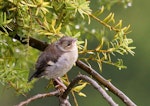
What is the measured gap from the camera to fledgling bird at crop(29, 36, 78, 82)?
1.95 m

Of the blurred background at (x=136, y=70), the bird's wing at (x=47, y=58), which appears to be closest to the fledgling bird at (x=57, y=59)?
the bird's wing at (x=47, y=58)

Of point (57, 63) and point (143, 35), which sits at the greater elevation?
point (57, 63)

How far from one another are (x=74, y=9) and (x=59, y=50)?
13 centimetres

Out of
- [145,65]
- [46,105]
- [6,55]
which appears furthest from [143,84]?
[6,55]

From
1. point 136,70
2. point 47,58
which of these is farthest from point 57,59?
point 136,70

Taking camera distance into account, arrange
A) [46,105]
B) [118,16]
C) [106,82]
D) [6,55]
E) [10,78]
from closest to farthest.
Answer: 1. [106,82]
2. [10,78]
3. [6,55]
4. [118,16]
5. [46,105]

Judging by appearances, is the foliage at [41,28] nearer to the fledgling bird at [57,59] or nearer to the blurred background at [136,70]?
the fledgling bird at [57,59]

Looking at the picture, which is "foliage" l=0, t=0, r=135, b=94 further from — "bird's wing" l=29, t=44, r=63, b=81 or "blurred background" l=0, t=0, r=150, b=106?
"blurred background" l=0, t=0, r=150, b=106

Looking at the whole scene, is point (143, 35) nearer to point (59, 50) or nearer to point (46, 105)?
point (46, 105)

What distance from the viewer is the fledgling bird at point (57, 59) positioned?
6.38 ft

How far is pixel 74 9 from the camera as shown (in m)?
1.94

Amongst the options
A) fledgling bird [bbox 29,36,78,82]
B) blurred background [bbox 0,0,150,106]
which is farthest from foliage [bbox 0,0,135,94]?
blurred background [bbox 0,0,150,106]

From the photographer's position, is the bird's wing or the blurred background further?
the blurred background

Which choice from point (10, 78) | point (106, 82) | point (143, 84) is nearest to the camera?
point (106, 82)
